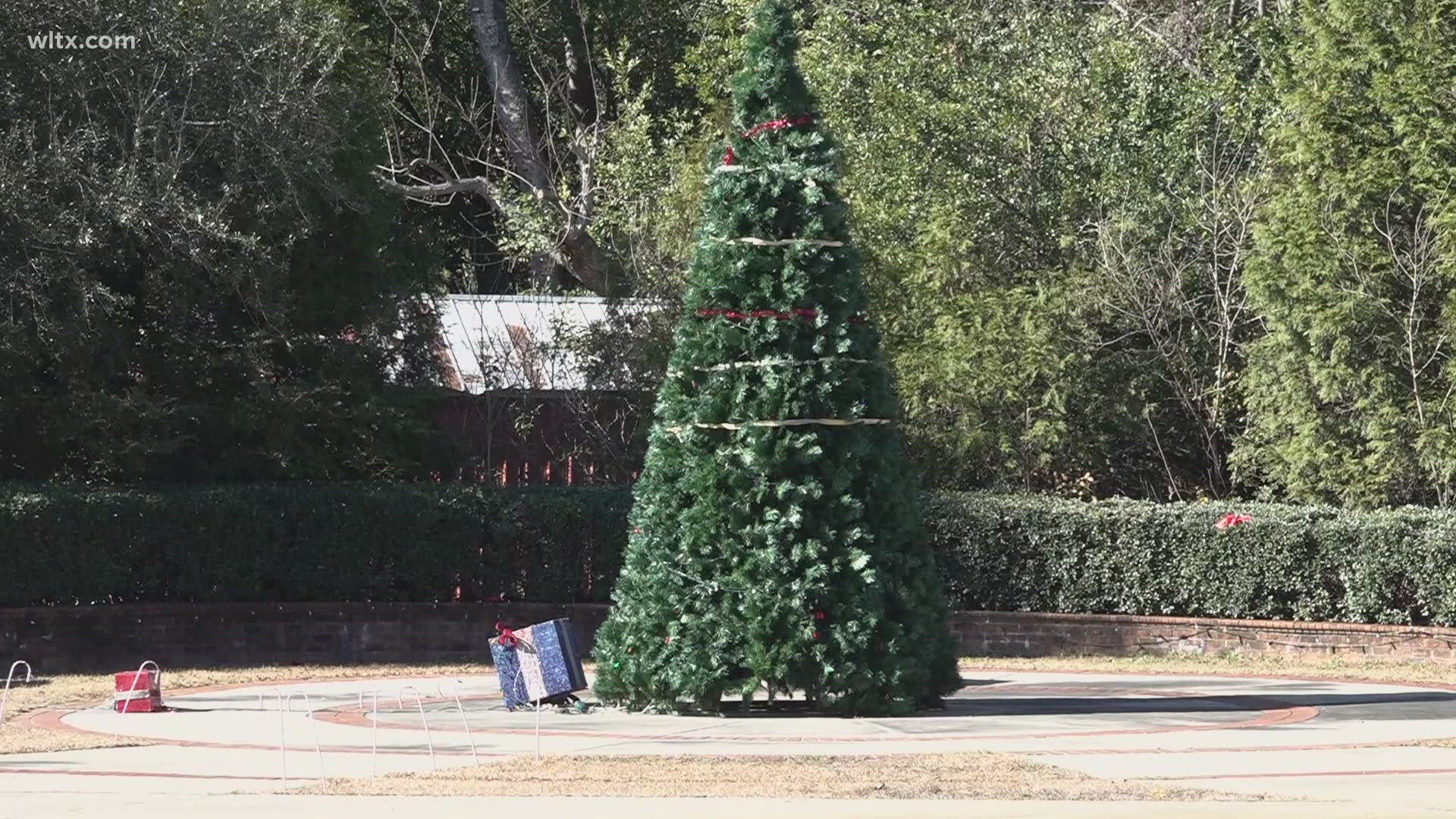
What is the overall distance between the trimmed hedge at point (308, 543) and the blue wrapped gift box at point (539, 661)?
7.46m

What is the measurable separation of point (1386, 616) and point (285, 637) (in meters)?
11.4

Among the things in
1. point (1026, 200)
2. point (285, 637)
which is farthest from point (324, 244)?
point (1026, 200)

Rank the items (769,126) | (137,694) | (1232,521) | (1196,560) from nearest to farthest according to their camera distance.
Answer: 1. (769,126)
2. (137,694)
3. (1232,521)
4. (1196,560)

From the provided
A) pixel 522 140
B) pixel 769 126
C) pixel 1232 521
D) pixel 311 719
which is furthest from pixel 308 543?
pixel 522 140

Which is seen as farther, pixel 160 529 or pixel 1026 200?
pixel 1026 200

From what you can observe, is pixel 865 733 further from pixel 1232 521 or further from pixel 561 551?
pixel 561 551

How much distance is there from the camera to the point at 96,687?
17391 mm

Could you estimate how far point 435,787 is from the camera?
9.99 meters

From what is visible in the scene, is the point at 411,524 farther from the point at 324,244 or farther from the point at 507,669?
the point at 507,669

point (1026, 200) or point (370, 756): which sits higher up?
point (1026, 200)

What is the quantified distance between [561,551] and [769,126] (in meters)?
9.11

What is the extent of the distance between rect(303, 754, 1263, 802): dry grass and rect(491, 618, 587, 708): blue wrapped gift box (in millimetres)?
2827

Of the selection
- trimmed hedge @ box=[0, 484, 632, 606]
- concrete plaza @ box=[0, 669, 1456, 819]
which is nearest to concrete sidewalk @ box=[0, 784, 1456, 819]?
concrete plaza @ box=[0, 669, 1456, 819]

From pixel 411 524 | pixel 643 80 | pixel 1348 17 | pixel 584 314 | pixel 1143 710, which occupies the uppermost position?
pixel 643 80
